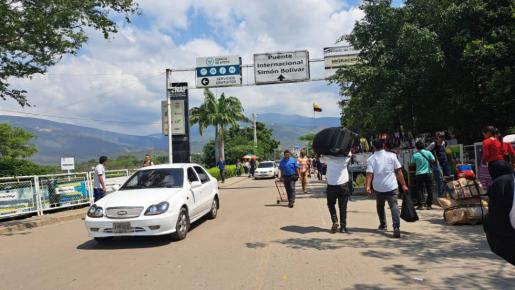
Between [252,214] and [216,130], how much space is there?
37.0 m

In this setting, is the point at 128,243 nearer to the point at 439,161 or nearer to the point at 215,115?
the point at 439,161

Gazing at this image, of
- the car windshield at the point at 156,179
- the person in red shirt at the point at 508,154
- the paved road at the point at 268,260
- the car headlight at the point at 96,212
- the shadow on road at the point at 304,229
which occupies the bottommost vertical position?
the paved road at the point at 268,260

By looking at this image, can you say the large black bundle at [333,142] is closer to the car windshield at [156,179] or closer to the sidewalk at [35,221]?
the car windshield at [156,179]

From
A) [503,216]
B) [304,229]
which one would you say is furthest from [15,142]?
[503,216]

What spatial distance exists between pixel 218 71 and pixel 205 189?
44.2 ft

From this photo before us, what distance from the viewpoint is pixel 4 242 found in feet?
32.6

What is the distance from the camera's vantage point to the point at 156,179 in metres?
9.73

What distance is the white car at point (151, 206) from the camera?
8.09 metres

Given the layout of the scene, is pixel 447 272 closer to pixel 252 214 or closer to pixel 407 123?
pixel 252 214

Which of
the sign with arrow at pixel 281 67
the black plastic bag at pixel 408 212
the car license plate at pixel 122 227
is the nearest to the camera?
the car license plate at pixel 122 227

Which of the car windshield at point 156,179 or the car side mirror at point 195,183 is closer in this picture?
the car windshield at point 156,179

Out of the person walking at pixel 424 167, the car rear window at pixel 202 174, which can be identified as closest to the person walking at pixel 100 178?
the car rear window at pixel 202 174

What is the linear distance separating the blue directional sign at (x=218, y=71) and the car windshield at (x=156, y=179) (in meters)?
13.8

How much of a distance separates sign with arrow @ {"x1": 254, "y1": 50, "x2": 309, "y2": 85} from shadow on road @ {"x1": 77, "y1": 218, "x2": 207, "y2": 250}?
49.0 ft
